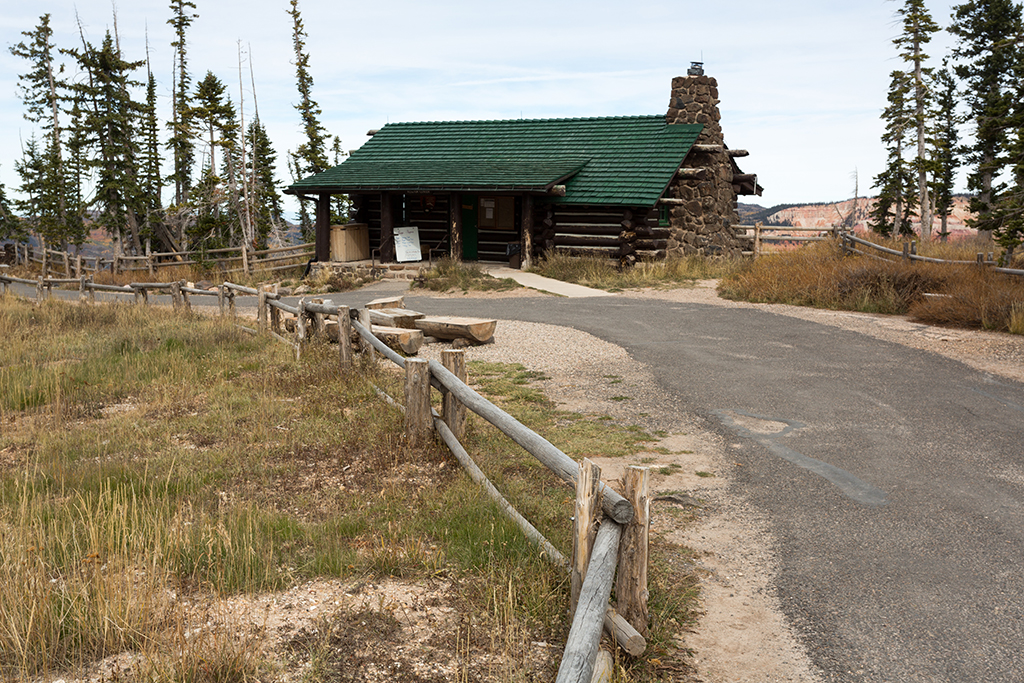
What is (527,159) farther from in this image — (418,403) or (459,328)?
(418,403)

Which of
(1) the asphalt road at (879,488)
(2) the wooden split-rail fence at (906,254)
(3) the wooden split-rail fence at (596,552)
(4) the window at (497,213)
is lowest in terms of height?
(1) the asphalt road at (879,488)

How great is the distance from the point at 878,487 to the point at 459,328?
776 cm

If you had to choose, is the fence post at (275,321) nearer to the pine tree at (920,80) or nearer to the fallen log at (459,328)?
the fallen log at (459,328)

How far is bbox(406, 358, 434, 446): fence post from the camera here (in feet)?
22.9

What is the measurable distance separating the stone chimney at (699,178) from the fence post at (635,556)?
2236 centimetres

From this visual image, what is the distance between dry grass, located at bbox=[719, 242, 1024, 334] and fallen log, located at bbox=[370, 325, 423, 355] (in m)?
9.59

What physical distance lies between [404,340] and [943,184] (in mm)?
36066

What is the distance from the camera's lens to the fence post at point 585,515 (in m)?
3.71

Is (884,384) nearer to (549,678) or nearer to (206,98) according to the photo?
(549,678)

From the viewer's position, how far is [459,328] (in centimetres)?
1289

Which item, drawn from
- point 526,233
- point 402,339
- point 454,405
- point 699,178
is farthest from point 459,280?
point 454,405

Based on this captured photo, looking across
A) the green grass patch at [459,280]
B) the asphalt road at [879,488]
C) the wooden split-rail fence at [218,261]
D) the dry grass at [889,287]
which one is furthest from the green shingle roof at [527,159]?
the asphalt road at [879,488]

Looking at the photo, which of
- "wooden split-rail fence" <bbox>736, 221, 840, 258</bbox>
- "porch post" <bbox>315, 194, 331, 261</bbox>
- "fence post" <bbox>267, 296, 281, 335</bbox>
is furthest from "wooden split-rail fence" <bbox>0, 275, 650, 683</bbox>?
"wooden split-rail fence" <bbox>736, 221, 840, 258</bbox>

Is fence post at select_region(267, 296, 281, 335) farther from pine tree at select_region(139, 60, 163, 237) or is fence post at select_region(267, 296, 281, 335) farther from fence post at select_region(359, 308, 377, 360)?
pine tree at select_region(139, 60, 163, 237)
